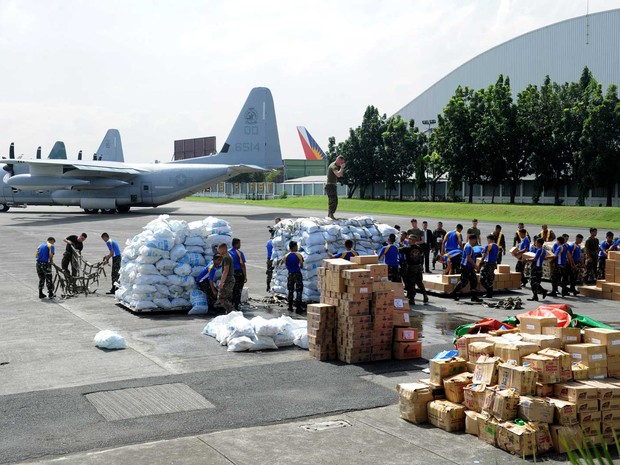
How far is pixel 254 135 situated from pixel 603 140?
86.5ft

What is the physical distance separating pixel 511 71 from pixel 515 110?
56.7 feet

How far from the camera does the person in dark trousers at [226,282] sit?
1527 centimetres

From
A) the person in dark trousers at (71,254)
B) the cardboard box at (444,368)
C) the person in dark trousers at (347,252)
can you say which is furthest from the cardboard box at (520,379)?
the person in dark trousers at (71,254)

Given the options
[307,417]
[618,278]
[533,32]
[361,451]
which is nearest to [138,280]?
[307,417]

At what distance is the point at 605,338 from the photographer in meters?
8.86

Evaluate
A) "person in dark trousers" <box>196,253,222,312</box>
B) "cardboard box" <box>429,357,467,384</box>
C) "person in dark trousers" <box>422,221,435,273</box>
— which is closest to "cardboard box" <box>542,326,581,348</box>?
"cardboard box" <box>429,357,467,384</box>

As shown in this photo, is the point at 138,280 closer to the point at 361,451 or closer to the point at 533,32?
the point at 361,451

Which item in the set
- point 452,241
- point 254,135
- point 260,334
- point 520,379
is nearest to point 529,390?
point 520,379

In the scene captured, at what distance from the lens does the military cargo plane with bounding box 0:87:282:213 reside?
4838 cm

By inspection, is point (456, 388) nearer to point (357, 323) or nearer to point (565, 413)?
point (565, 413)

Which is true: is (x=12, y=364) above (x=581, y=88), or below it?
below

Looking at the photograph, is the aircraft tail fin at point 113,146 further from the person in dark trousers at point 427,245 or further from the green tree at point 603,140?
the person in dark trousers at point 427,245

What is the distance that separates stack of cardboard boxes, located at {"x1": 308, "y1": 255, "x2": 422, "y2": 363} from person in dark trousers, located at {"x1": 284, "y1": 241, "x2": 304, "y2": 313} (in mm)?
3837

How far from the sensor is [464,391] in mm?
8641
